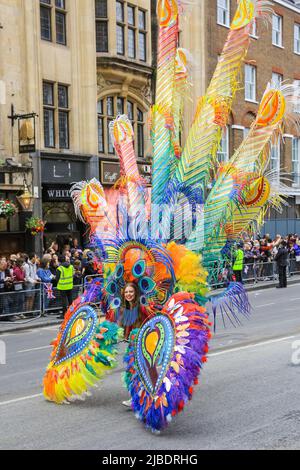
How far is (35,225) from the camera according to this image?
20500 millimetres

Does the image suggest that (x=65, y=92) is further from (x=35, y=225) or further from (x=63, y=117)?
(x=35, y=225)

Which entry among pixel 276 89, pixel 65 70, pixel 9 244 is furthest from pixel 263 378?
pixel 65 70

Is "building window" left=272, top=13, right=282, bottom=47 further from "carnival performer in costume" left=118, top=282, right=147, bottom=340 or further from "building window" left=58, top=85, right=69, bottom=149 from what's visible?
"carnival performer in costume" left=118, top=282, right=147, bottom=340

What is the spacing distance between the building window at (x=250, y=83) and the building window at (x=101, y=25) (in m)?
10.5

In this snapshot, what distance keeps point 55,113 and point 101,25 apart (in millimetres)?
4114

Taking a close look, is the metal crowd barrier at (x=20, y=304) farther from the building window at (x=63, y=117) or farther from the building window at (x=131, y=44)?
the building window at (x=131, y=44)

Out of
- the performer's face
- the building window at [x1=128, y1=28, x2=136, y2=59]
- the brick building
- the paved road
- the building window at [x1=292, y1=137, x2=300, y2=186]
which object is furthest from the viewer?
the building window at [x1=292, y1=137, x2=300, y2=186]

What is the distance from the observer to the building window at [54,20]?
2266cm

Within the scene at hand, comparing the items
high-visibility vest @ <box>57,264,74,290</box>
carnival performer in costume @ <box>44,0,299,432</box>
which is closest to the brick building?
high-visibility vest @ <box>57,264,74,290</box>

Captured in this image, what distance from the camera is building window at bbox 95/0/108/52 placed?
24562mm

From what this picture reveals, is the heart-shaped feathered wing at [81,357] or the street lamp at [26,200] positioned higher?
the street lamp at [26,200]

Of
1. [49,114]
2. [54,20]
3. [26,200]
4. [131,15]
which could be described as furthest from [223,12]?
[26,200]

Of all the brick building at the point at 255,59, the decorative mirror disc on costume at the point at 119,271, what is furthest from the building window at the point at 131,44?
the decorative mirror disc on costume at the point at 119,271

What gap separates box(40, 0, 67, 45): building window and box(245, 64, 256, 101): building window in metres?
12.3
